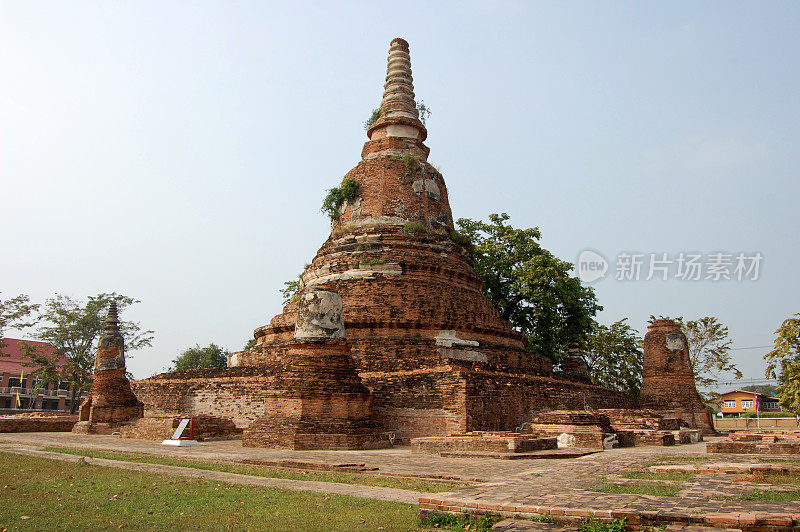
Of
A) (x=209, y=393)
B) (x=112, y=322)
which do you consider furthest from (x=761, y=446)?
(x=112, y=322)

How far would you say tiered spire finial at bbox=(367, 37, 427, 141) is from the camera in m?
23.6

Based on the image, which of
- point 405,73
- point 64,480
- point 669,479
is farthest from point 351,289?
point 669,479

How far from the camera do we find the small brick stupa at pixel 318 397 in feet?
42.2

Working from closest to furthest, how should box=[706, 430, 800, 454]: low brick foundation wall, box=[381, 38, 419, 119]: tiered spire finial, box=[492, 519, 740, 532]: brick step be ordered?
box=[492, 519, 740, 532]: brick step < box=[706, 430, 800, 454]: low brick foundation wall < box=[381, 38, 419, 119]: tiered spire finial

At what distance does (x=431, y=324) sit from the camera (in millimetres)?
18031

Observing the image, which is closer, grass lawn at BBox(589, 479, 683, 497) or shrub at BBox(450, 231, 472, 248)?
grass lawn at BBox(589, 479, 683, 497)

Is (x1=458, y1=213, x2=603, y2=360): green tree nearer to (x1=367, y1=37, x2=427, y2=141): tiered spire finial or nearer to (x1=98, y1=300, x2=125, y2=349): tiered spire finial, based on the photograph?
(x1=367, y1=37, x2=427, y2=141): tiered spire finial

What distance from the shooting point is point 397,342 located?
17297mm

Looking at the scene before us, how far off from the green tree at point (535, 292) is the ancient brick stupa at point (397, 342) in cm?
418

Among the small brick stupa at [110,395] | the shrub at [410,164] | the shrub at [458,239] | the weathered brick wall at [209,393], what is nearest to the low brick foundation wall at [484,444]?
the weathered brick wall at [209,393]

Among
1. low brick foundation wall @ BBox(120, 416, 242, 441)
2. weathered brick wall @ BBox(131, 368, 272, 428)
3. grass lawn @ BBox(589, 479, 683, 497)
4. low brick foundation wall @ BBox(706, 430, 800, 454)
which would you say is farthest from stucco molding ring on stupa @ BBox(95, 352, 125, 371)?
grass lawn @ BBox(589, 479, 683, 497)

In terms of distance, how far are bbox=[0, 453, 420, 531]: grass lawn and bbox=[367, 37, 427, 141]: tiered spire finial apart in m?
17.7

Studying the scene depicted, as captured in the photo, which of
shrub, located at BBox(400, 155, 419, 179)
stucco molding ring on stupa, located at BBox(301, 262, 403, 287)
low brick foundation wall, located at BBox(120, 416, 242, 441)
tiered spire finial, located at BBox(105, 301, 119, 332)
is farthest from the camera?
shrub, located at BBox(400, 155, 419, 179)

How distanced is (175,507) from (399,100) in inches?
796
